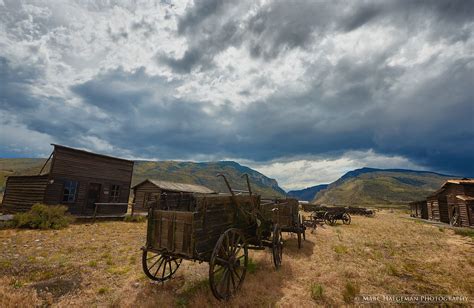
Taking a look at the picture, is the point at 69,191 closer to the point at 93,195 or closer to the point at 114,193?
the point at 93,195

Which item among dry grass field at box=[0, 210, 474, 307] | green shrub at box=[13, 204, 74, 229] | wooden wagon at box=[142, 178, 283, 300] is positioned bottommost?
dry grass field at box=[0, 210, 474, 307]

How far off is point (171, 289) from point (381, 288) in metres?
5.90

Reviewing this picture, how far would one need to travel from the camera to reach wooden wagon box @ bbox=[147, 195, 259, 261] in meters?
5.12

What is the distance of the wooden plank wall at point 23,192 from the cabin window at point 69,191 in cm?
148

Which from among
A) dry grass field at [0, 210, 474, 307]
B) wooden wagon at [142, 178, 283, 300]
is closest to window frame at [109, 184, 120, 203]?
dry grass field at [0, 210, 474, 307]

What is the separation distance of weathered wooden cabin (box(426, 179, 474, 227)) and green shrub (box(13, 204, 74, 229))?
37.7 metres

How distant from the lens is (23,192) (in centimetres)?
1831

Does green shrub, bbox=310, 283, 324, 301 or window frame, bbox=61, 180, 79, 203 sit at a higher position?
window frame, bbox=61, 180, 79, 203

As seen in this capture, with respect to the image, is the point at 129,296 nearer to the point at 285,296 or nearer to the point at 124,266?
the point at 124,266

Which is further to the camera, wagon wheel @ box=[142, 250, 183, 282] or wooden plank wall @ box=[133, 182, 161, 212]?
wooden plank wall @ box=[133, 182, 161, 212]

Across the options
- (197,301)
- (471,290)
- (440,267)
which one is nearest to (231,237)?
(197,301)

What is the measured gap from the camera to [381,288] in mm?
6477

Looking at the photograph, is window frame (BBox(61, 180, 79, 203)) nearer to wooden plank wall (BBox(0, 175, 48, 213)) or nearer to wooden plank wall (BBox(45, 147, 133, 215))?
wooden plank wall (BBox(45, 147, 133, 215))

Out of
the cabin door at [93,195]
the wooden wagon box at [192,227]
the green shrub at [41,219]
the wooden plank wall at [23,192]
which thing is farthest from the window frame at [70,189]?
the wooden wagon box at [192,227]
